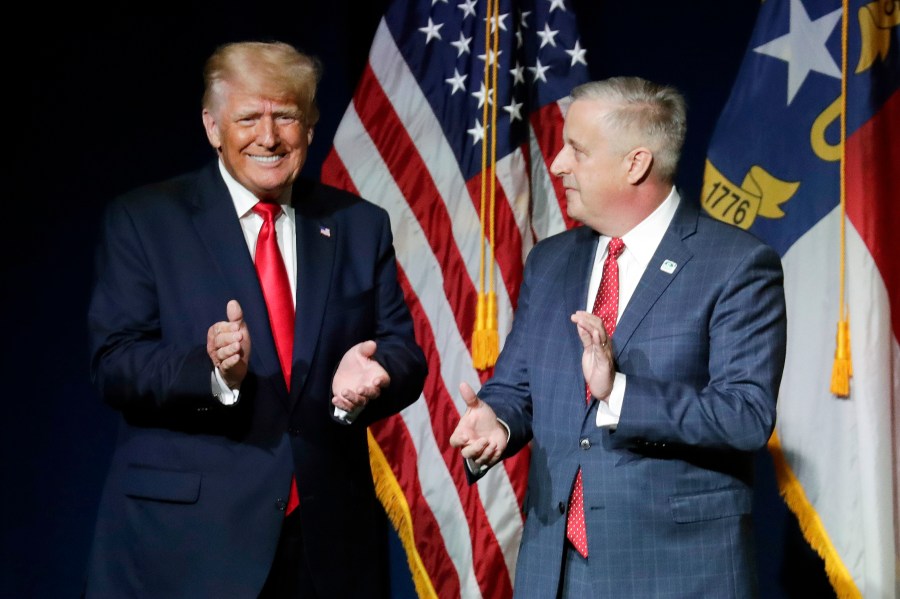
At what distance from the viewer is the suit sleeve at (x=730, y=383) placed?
2.03 metres

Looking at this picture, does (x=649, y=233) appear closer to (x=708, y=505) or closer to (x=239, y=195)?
(x=708, y=505)

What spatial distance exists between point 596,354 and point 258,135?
802mm

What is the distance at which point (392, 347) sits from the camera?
2.29 metres

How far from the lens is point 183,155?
12.2 ft

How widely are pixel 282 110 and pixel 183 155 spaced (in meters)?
1.56

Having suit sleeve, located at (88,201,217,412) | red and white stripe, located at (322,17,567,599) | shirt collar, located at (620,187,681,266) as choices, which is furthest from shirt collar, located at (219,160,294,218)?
red and white stripe, located at (322,17,567,599)

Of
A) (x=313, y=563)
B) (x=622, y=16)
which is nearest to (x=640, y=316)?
(x=313, y=563)

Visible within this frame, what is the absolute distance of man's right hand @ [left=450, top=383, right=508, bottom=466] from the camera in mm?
2109

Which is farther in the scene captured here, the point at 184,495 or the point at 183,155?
the point at 183,155

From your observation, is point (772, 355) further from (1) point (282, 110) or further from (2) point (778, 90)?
(2) point (778, 90)

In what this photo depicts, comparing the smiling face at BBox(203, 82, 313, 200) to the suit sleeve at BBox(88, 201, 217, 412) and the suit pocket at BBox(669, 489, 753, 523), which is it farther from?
the suit pocket at BBox(669, 489, 753, 523)

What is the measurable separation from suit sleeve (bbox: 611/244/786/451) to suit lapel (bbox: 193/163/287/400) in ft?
2.22

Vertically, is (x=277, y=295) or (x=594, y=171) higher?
(x=594, y=171)

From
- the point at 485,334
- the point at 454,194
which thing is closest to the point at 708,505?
the point at 485,334
